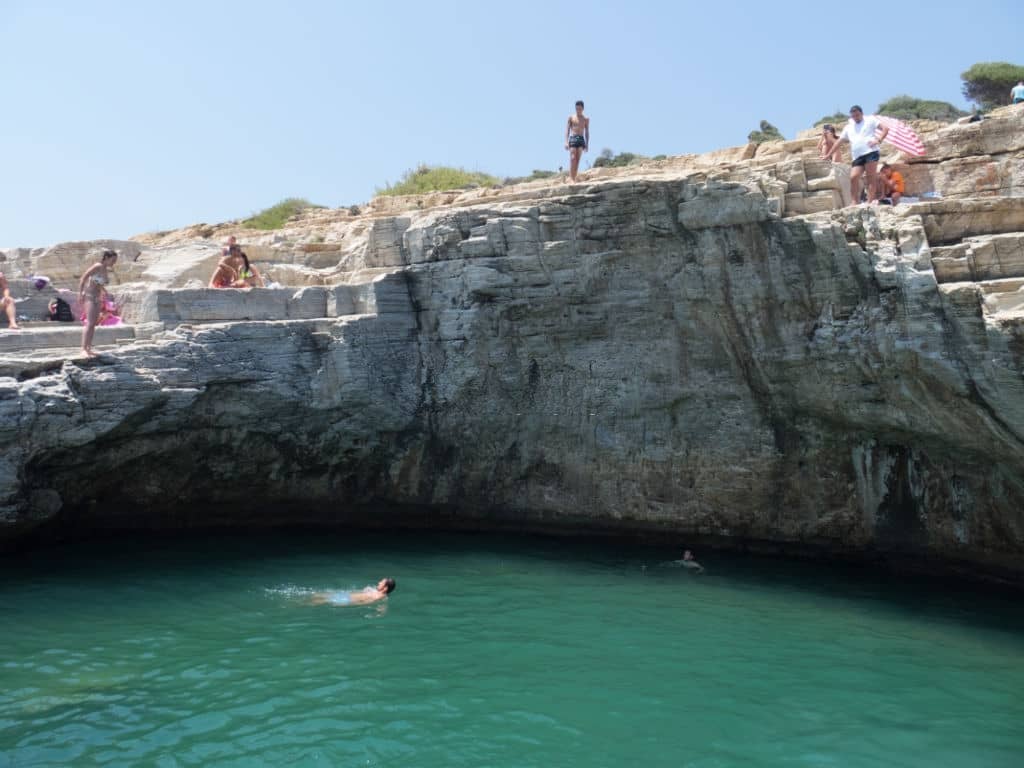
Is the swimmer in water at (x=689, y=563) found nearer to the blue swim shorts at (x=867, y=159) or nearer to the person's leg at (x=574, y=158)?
the blue swim shorts at (x=867, y=159)

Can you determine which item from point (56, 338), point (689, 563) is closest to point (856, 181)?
point (689, 563)

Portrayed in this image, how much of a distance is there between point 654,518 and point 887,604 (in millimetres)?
3961

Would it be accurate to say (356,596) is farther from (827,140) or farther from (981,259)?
(827,140)

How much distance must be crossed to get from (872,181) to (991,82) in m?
22.7

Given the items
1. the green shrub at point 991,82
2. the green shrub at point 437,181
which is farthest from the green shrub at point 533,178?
the green shrub at point 991,82

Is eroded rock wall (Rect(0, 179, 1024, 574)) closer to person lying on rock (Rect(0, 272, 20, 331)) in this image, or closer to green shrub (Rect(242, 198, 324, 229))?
person lying on rock (Rect(0, 272, 20, 331))

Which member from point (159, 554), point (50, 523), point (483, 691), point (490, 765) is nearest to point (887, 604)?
point (483, 691)

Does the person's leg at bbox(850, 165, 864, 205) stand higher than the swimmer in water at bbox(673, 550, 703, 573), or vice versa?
the person's leg at bbox(850, 165, 864, 205)

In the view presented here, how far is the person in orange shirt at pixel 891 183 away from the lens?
1287 cm

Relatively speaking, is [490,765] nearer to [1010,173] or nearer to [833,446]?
[833,446]

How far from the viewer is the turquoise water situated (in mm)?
7898

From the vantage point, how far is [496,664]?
31.8 feet

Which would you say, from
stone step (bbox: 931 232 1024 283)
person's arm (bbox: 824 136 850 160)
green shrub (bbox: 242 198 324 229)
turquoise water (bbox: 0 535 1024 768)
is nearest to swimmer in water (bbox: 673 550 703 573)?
turquoise water (bbox: 0 535 1024 768)

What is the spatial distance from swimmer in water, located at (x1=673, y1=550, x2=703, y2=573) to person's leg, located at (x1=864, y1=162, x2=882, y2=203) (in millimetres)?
5798
